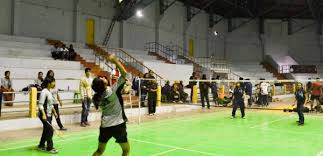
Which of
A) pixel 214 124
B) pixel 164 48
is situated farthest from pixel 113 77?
pixel 164 48

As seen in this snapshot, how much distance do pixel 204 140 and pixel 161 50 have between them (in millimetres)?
24350

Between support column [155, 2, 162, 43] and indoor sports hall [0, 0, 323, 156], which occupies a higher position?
support column [155, 2, 162, 43]

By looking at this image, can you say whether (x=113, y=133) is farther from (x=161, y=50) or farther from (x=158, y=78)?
(x=161, y=50)

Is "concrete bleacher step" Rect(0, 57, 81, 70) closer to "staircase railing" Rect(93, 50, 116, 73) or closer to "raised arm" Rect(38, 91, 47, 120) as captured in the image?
"staircase railing" Rect(93, 50, 116, 73)

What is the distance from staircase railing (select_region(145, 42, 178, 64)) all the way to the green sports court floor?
1935 cm

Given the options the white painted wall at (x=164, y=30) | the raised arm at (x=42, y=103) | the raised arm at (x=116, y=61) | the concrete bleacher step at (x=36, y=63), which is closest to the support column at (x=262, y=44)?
the white painted wall at (x=164, y=30)

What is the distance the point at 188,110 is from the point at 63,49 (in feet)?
26.6

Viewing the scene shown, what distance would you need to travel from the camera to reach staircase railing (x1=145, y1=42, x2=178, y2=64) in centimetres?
3325

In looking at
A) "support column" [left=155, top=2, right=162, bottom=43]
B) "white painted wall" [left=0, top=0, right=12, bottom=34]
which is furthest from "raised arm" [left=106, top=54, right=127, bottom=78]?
"support column" [left=155, top=2, right=162, bottom=43]

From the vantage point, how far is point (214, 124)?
1361 centimetres

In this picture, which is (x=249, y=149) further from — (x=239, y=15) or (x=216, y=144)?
(x=239, y=15)

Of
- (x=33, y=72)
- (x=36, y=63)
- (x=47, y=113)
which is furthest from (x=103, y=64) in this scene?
(x=47, y=113)

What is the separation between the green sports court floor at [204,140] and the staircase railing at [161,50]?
1935cm

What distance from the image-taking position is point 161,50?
3400 centimetres
